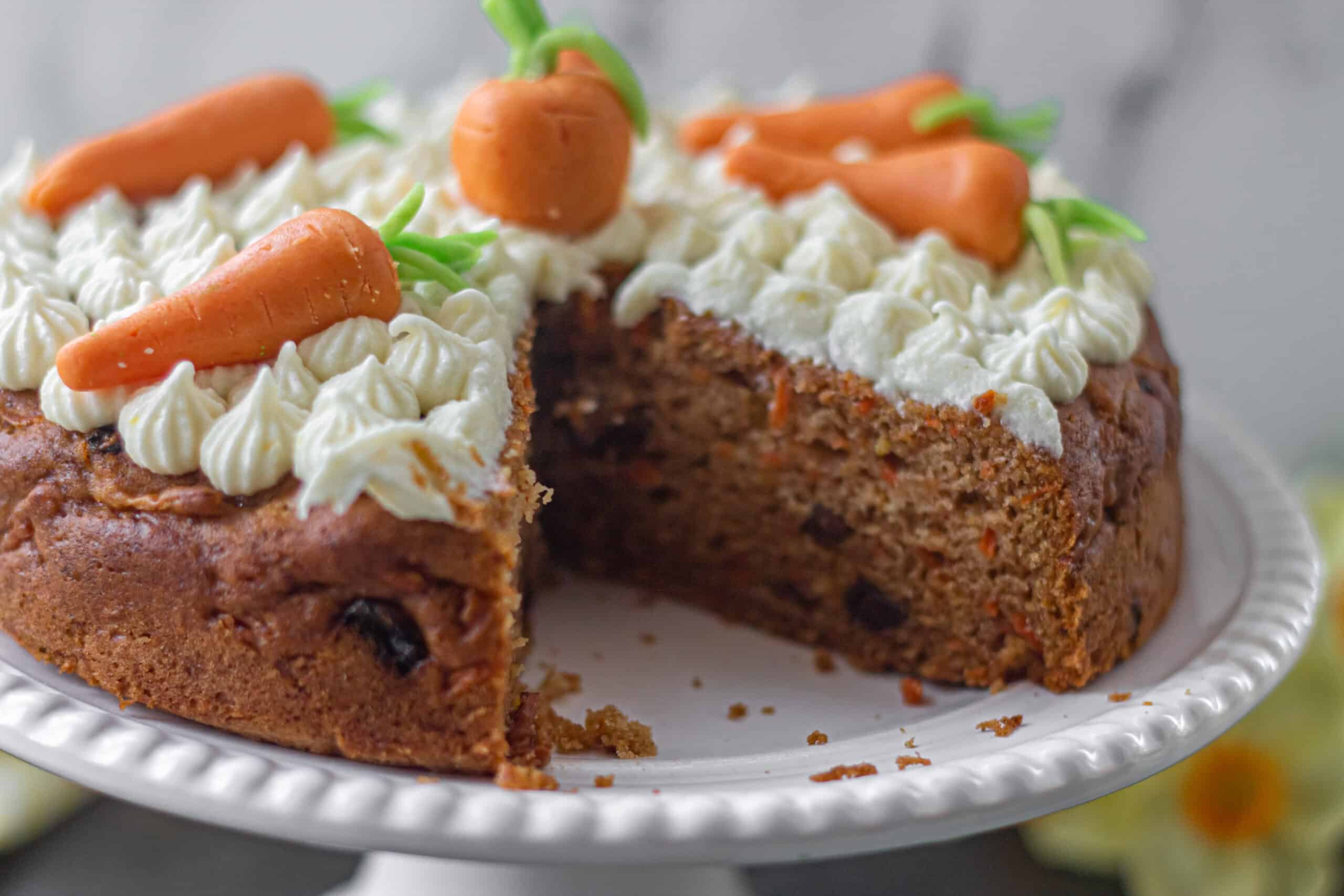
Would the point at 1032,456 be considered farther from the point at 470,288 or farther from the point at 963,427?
the point at 470,288

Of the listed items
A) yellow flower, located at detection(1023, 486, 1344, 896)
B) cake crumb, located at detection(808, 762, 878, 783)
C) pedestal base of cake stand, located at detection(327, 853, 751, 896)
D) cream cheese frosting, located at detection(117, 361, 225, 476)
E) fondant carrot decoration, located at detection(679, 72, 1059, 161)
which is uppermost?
cream cheese frosting, located at detection(117, 361, 225, 476)

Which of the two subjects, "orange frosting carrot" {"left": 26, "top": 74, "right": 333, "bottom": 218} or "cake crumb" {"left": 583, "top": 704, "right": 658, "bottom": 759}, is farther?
"orange frosting carrot" {"left": 26, "top": 74, "right": 333, "bottom": 218}

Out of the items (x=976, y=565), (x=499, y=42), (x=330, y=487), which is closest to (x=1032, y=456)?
(x=976, y=565)

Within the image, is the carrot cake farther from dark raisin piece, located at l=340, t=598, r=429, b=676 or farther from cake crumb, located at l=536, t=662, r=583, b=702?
cake crumb, located at l=536, t=662, r=583, b=702

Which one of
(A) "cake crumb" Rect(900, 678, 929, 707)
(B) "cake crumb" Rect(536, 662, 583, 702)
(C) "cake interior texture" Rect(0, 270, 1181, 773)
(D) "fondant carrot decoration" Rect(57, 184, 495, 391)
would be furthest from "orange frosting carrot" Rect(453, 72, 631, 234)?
(A) "cake crumb" Rect(900, 678, 929, 707)

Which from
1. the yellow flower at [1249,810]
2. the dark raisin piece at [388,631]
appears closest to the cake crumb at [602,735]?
the dark raisin piece at [388,631]
